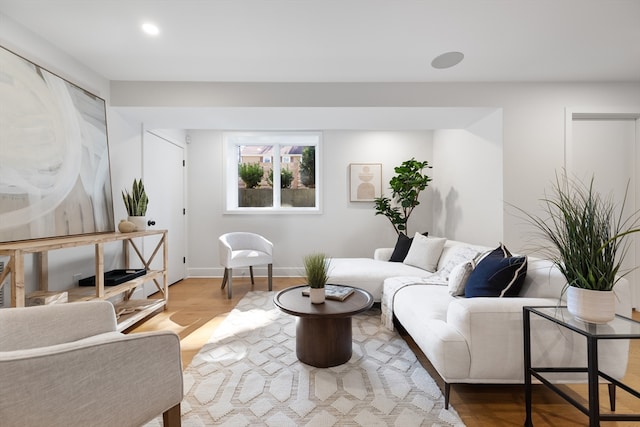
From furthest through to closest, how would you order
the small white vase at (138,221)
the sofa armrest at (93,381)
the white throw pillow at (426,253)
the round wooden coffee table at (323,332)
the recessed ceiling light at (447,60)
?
the white throw pillow at (426,253) → the small white vase at (138,221) → the recessed ceiling light at (447,60) → the round wooden coffee table at (323,332) → the sofa armrest at (93,381)

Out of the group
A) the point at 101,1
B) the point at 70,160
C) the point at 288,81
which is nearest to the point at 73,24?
the point at 101,1

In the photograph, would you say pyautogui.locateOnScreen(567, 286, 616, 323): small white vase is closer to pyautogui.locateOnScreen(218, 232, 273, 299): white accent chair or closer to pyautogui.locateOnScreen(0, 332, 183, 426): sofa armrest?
pyautogui.locateOnScreen(0, 332, 183, 426): sofa armrest

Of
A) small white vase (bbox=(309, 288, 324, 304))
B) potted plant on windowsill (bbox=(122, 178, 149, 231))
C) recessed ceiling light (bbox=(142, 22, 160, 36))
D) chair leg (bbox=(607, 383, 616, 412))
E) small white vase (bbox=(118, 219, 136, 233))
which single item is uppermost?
recessed ceiling light (bbox=(142, 22, 160, 36))

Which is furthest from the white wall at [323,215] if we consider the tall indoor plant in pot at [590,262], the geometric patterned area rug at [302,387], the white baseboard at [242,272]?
the tall indoor plant in pot at [590,262]

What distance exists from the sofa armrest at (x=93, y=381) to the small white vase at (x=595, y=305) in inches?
67.0

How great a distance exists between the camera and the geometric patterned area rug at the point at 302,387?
1430mm

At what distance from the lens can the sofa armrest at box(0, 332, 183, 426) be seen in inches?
29.8

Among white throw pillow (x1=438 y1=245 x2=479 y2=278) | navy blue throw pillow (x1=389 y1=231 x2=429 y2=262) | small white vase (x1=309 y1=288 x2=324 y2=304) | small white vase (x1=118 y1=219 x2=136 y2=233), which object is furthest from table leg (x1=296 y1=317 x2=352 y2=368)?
small white vase (x1=118 y1=219 x2=136 y2=233)

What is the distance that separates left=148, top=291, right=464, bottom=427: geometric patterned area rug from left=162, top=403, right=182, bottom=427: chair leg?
1.32ft

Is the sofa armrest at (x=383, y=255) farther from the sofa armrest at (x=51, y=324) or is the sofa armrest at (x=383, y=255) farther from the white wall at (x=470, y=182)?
the sofa armrest at (x=51, y=324)

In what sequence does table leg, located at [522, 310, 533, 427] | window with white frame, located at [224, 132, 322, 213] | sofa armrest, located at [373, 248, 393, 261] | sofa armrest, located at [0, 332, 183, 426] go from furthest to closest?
window with white frame, located at [224, 132, 322, 213] → sofa armrest, located at [373, 248, 393, 261] → table leg, located at [522, 310, 533, 427] → sofa armrest, located at [0, 332, 183, 426]

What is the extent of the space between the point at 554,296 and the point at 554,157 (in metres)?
1.84

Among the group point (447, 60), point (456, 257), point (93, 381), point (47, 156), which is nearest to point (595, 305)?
point (456, 257)

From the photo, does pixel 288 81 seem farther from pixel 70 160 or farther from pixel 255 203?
pixel 255 203
